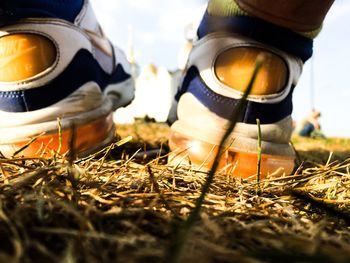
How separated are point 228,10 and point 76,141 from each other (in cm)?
57

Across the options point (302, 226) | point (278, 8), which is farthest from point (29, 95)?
point (302, 226)

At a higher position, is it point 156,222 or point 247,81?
point 247,81

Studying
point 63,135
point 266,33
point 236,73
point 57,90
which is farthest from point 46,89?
point 266,33

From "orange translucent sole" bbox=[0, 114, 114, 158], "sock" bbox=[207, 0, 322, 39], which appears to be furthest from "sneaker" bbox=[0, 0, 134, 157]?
"sock" bbox=[207, 0, 322, 39]

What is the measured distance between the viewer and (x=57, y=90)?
1.09 meters

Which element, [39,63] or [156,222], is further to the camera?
[39,63]

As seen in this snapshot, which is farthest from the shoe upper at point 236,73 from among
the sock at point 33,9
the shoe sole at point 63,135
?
the sock at point 33,9

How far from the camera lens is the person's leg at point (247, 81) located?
1073mm

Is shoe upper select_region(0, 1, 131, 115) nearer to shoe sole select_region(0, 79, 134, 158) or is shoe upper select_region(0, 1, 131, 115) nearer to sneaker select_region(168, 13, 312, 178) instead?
shoe sole select_region(0, 79, 134, 158)

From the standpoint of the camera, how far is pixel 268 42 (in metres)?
1.12

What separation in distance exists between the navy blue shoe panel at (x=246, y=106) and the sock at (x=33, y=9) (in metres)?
0.43

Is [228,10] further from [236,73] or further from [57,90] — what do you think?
[57,90]

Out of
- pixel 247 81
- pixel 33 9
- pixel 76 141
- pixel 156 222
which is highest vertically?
pixel 33 9

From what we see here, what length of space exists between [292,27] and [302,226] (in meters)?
0.72
